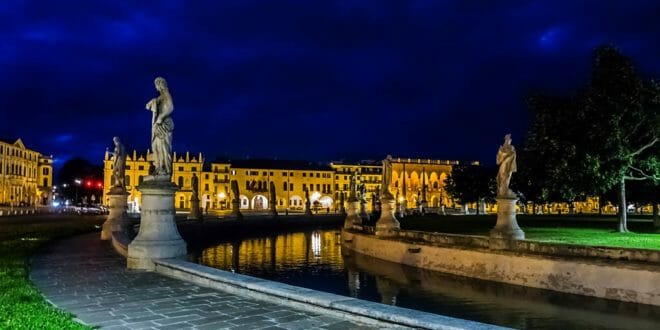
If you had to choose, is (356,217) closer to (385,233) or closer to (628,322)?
(385,233)

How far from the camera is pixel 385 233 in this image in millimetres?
25859

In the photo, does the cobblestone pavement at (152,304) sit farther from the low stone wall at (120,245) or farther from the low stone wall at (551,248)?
the low stone wall at (551,248)

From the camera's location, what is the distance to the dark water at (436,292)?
1217 cm

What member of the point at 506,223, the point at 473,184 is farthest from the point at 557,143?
the point at 473,184

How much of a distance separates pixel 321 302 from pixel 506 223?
13.0 meters

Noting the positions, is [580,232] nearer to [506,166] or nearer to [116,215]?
[506,166]

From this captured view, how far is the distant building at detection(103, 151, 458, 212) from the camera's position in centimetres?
12838

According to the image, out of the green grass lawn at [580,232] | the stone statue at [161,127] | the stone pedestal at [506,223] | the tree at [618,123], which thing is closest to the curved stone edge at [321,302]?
the stone statue at [161,127]

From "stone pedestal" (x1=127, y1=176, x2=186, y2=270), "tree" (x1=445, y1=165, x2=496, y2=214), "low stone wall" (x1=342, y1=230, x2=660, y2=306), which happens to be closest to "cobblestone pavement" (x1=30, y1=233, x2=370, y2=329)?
"stone pedestal" (x1=127, y1=176, x2=186, y2=270)

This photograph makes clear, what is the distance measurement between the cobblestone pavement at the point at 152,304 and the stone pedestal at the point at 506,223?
40.0 ft

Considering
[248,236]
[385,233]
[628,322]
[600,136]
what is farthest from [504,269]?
[248,236]

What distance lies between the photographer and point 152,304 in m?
8.88

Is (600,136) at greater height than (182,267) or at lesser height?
greater

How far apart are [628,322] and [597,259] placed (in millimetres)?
3463
